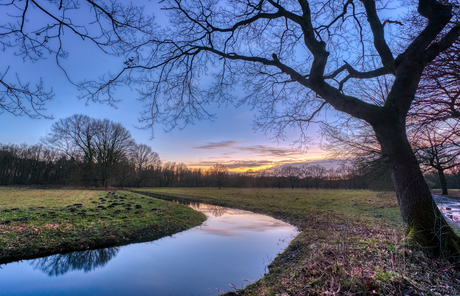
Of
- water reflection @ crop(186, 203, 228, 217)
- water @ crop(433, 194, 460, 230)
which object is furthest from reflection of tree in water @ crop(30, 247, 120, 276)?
water @ crop(433, 194, 460, 230)

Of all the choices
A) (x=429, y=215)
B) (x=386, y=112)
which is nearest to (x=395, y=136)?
(x=386, y=112)

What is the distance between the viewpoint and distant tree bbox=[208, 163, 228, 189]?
68.0 m

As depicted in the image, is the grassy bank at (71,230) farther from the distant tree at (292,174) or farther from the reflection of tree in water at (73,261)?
the distant tree at (292,174)

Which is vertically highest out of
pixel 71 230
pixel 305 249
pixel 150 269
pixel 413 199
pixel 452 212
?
pixel 413 199

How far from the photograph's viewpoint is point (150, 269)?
6.67 m

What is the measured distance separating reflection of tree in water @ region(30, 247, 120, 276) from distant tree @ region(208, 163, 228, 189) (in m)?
59.6

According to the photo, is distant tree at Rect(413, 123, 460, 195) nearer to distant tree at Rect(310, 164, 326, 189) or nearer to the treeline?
the treeline

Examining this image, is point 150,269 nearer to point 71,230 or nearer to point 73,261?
point 73,261

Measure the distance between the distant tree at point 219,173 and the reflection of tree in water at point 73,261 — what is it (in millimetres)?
59641

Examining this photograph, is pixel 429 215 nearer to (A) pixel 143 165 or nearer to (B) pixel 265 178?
(A) pixel 143 165

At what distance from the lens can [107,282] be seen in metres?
5.83

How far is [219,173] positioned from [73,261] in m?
61.0

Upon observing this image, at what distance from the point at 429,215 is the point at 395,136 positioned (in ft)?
5.00

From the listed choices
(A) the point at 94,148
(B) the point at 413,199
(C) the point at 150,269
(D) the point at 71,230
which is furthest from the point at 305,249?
(A) the point at 94,148
